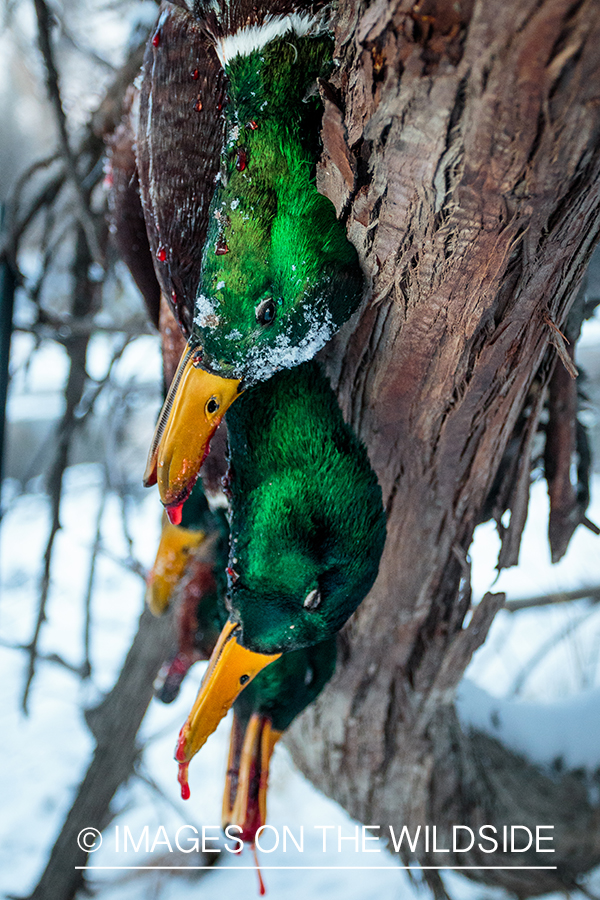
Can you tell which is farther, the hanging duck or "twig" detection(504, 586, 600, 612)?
"twig" detection(504, 586, 600, 612)

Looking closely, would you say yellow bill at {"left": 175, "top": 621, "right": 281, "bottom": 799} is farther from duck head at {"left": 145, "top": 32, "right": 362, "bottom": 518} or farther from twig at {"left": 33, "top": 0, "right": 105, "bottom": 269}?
twig at {"left": 33, "top": 0, "right": 105, "bottom": 269}

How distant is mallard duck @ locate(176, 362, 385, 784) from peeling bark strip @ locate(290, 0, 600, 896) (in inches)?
2.9

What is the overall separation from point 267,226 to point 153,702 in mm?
1927

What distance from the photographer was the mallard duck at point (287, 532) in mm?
470

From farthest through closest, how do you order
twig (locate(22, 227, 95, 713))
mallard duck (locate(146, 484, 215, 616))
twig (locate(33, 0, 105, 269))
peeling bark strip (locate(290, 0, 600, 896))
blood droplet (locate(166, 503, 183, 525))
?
1. twig (locate(22, 227, 95, 713))
2. twig (locate(33, 0, 105, 269))
3. mallard duck (locate(146, 484, 215, 616))
4. blood droplet (locate(166, 503, 183, 525))
5. peeling bark strip (locate(290, 0, 600, 896))

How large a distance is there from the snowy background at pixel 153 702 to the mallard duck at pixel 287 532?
0.44 m

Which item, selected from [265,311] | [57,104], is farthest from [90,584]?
[265,311]

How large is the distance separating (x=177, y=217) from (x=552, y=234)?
11.7 inches

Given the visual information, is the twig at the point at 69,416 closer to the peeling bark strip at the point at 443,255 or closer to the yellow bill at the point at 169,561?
the yellow bill at the point at 169,561

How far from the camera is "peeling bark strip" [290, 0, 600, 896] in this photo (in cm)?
31

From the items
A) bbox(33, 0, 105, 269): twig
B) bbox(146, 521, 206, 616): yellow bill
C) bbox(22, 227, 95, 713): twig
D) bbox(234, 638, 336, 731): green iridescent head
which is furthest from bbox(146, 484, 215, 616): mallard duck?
bbox(33, 0, 105, 269): twig

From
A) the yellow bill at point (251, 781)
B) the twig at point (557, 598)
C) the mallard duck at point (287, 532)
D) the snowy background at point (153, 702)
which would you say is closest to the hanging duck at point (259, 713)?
the yellow bill at point (251, 781)

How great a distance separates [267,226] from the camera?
1.29 feet

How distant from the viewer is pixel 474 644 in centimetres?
70
